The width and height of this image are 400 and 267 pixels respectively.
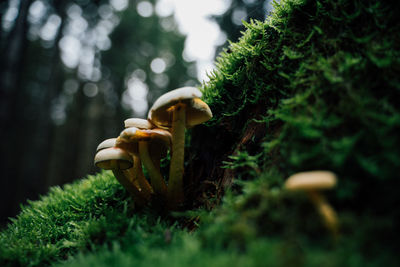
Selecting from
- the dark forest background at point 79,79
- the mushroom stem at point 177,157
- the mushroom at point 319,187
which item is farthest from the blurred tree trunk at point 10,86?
the mushroom at point 319,187

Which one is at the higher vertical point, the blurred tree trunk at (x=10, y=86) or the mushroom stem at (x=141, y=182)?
the blurred tree trunk at (x=10, y=86)

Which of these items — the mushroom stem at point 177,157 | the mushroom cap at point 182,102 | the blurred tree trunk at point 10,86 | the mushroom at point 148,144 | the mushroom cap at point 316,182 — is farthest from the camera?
the blurred tree trunk at point 10,86

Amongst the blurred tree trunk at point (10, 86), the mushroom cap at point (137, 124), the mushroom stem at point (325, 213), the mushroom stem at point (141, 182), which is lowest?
the mushroom stem at point (325, 213)

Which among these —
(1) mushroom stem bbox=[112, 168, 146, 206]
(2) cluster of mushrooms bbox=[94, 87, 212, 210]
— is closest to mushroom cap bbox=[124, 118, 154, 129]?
(2) cluster of mushrooms bbox=[94, 87, 212, 210]

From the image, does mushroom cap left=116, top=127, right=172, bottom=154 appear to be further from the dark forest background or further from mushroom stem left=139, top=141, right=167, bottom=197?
the dark forest background

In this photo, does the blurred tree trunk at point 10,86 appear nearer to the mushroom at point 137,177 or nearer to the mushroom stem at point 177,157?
the mushroom at point 137,177

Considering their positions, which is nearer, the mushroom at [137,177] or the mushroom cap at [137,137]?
the mushroom cap at [137,137]

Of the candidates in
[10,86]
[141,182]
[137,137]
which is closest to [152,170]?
[141,182]

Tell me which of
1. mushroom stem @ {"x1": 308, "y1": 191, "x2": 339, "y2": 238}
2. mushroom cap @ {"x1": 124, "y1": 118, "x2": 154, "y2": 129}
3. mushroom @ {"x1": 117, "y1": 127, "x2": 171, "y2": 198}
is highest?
mushroom cap @ {"x1": 124, "y1": 118, "x2": 154, "y2": 129}
